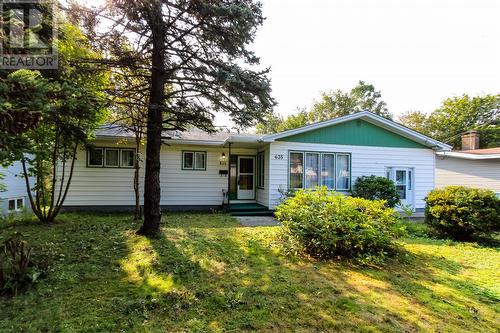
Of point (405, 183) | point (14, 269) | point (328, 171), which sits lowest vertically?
point (14, 269)

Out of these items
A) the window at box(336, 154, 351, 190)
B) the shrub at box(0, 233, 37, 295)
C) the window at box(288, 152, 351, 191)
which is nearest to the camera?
the shrub at box(0, 233, 37, 295)

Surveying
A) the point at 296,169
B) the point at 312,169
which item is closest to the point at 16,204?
the point at 296,169

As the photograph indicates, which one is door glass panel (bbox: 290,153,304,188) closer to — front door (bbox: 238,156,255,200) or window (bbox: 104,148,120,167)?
front door (bbox: 238,156,255,200)

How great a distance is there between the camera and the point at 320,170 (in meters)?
11.1

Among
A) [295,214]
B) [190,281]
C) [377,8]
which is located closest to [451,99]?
[377,8]

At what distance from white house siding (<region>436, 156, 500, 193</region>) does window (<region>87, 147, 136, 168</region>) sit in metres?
18.0

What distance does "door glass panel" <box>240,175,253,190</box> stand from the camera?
1236 centimetres

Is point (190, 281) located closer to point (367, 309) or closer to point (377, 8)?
point (367, 309)

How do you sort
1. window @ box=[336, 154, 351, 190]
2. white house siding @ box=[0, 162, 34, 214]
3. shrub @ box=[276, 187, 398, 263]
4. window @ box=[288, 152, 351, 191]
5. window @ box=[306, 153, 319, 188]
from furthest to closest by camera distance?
1. white house siding @ box=[0, 162, 34, 214]
2. window @ box=[336, 154, 351, 190]
3. window @ box=[306, 153, 319, 188]
4. window @ box=[288, 152, 351, 191]
5. shrub @ box=[276, 187, 398, 263]

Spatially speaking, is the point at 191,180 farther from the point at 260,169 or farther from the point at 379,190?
the point at 379,190

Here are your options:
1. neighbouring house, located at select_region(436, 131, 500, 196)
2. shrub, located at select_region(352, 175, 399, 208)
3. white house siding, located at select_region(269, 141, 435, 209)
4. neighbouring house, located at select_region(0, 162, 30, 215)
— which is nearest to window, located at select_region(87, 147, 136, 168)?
neighbouring house, located at select_region(0, 162, 30, 215)

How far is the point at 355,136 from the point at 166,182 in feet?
26.9

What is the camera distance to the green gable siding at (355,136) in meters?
10.9

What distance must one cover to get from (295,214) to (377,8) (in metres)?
5.79
